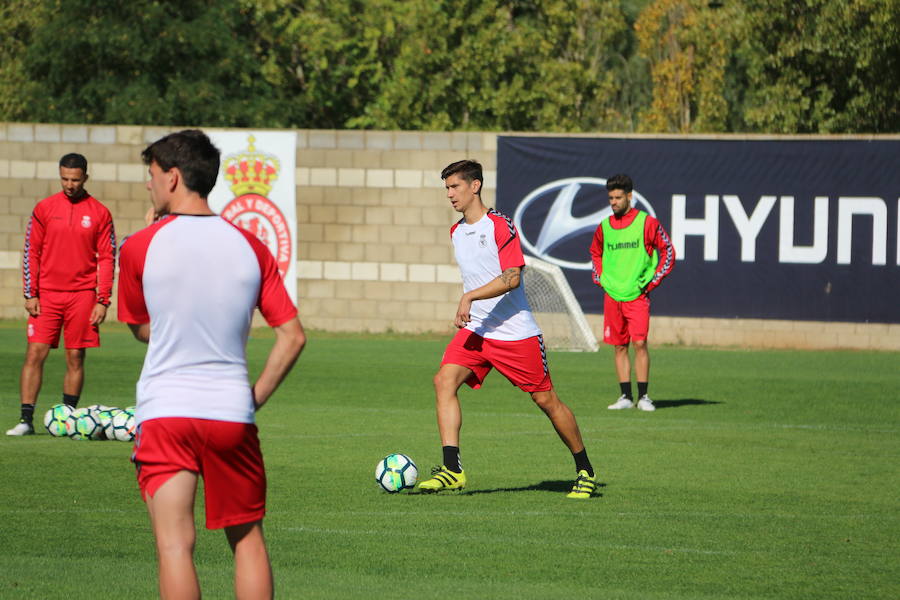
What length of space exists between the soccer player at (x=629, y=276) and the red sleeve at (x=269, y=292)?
8.96 meters

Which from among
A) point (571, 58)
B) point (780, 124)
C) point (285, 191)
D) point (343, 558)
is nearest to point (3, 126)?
point (285, 191)

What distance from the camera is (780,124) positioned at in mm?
25641

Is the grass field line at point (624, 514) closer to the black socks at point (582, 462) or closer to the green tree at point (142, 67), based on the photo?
the black socks at point (582, 462)

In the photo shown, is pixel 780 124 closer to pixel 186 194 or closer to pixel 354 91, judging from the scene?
pixel 354 91

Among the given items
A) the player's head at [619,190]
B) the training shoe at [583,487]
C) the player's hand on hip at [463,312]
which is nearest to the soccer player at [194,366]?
the player's hand on hip at [463,312]

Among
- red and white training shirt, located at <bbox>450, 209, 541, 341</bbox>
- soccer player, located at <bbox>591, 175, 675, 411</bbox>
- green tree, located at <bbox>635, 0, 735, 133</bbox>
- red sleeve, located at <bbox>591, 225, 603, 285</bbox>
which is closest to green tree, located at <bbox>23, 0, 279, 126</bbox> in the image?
green tree, located at <bbox>635, 0, 735, 133</bbox>

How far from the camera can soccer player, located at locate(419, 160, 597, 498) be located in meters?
8.67

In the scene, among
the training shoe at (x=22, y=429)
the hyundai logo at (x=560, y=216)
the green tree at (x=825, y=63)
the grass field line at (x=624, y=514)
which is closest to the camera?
the grass field line at (x=624, y=514)

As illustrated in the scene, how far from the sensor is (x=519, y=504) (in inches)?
335

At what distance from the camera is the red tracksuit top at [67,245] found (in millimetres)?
11008

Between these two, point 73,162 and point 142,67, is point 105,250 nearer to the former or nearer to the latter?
point 73,162

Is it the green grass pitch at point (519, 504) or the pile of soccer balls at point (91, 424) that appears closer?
the green grass pitch at point (519, 504)

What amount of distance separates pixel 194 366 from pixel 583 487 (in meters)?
4.48

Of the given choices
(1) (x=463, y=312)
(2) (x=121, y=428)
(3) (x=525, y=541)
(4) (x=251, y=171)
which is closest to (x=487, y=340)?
(1) (x=463, y=312)
